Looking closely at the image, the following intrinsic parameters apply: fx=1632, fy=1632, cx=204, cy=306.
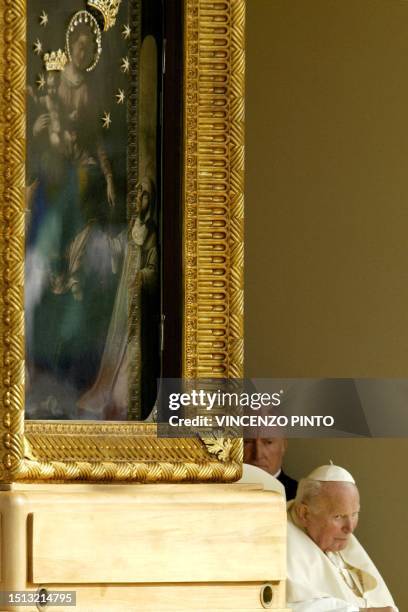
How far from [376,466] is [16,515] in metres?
2.59

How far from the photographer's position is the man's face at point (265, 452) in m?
4.95

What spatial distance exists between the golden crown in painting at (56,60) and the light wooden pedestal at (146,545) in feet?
2.52

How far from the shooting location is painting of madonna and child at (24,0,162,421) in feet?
9.71

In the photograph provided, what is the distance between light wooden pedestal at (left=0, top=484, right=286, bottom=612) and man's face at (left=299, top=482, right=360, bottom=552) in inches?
64.3

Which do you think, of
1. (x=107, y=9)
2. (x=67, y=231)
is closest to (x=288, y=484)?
(x=67, y=231)

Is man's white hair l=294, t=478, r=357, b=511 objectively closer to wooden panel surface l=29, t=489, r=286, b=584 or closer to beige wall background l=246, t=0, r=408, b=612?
beige wall background l=246, t=0, r=408, b=612

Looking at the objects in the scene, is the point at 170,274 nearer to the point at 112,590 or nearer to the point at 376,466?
the point at 112,590

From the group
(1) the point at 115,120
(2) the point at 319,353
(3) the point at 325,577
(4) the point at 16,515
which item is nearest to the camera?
(4) the point at 16,515

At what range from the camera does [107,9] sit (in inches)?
120

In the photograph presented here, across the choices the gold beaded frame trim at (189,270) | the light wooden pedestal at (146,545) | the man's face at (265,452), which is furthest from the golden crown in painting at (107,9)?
the man's face at (265,452)

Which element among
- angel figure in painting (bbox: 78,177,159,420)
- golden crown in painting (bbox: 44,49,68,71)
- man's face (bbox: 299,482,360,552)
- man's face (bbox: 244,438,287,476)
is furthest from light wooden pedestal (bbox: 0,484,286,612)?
man's face (bbox: 244,438,287,476)

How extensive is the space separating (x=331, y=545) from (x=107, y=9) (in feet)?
6.85

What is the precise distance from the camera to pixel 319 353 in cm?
520

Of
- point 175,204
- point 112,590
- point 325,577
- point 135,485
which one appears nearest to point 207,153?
point 175,204
